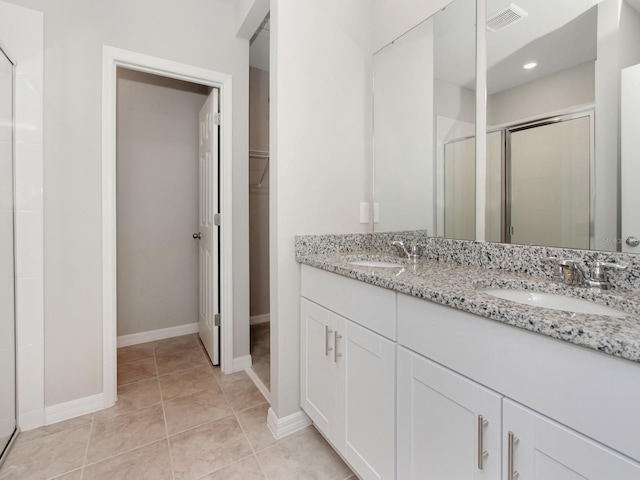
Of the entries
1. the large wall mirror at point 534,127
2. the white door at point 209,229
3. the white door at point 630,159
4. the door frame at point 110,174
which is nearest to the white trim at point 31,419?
the door frame at point 110,174

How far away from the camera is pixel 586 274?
97 cm

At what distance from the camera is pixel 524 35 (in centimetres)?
119


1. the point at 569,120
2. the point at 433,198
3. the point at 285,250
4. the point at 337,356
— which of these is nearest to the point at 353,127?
the point at 433,198

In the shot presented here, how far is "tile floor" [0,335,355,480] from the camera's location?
132 cm

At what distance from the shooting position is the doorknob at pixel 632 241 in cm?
93

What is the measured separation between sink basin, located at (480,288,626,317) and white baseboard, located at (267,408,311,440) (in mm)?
1165

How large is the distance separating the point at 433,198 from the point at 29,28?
225cm

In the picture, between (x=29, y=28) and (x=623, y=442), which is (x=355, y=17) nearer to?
(x=29, y=28)

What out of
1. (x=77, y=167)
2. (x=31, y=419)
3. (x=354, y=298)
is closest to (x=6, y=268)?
(x=77, y=167)

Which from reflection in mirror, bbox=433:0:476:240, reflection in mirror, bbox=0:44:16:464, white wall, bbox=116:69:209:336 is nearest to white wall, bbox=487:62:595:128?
reflection in mirror, bbox=433:0:476:240

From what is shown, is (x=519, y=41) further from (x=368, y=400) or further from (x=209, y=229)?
(x=209, y=229)

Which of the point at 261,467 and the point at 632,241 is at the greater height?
the point at 632,241

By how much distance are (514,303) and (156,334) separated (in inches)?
113

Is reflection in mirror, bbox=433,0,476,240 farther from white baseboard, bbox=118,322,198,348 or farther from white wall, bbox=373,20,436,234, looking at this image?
white baseboard, bbox=118,322,198,348
